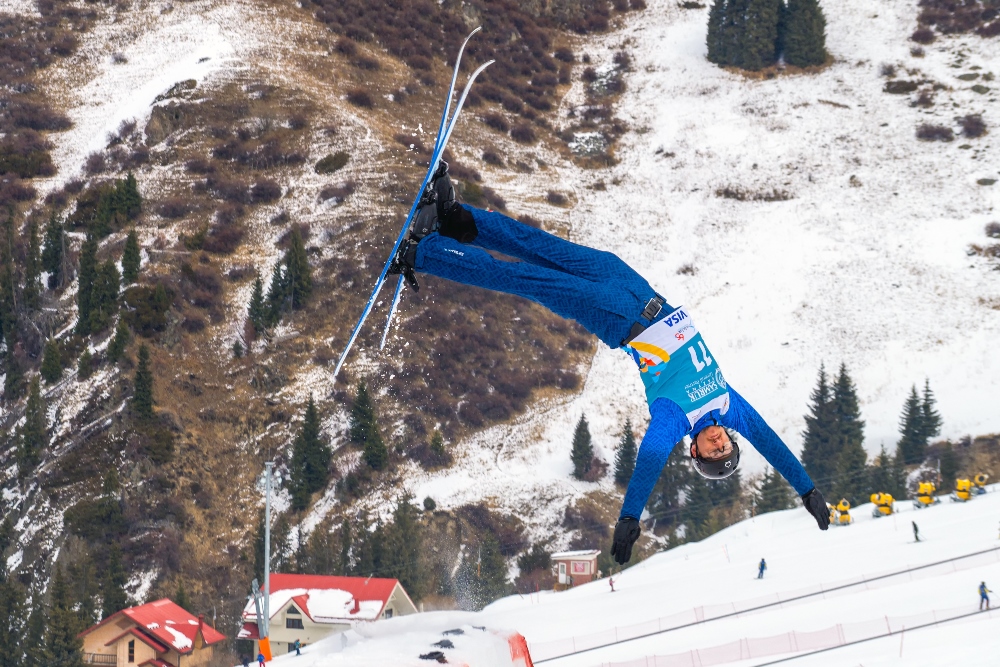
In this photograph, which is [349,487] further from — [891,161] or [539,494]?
[891,161]

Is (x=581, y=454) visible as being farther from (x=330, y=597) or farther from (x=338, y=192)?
(x=338, y=192)

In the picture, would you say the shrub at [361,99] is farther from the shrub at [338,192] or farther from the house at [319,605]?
the house at [319,605]

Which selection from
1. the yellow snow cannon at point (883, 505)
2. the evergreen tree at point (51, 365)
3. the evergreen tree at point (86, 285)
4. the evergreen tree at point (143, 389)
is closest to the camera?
the yellow snow cannon at point (883, 505)

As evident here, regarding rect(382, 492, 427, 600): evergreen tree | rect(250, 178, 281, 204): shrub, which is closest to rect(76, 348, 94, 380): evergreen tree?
rect(250, 178, 281, 204): shrub

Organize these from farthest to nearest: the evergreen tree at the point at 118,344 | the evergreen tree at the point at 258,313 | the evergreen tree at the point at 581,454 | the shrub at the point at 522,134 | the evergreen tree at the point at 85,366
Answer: the shrub at the point at 522,134, the evergreen tree at the point at 258,313, the evergreen tree at the point at 85,366, the evergreen tree at the point at 118,344, the evergreen tree at the point at 581,454

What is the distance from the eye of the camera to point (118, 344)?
4716cm

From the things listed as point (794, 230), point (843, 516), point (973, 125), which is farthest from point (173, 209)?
point (973, 125)

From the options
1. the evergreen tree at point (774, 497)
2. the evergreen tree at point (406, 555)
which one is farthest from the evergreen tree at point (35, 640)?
the evergreen tree at point (774, 497)

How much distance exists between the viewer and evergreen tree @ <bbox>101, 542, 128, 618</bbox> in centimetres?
3634

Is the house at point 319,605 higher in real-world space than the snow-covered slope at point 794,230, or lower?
higher

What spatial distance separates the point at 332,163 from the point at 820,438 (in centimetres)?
3110

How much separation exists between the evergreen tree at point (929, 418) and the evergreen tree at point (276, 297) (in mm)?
29338

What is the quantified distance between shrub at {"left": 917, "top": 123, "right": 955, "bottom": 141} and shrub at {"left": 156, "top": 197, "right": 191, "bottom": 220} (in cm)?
4461

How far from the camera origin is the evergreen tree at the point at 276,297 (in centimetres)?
5106
